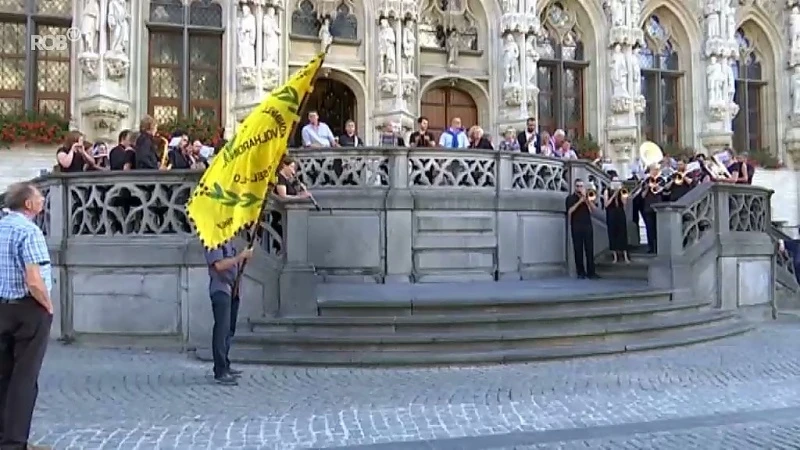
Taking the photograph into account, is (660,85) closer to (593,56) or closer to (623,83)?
(623,83)

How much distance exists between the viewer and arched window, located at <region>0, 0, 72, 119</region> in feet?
60.4

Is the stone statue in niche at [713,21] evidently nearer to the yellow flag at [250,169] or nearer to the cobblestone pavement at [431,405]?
→ the cobblestone pavement at [431,405]

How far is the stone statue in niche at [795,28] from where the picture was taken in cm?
2678

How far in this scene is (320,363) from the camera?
29.1ft

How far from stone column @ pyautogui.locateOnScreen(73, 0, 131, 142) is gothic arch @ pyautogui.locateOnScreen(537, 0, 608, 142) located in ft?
41.9

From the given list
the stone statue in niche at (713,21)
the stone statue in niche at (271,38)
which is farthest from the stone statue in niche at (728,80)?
the stone statue in niche at (271,38)

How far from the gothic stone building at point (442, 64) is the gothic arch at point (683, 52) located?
5 centimetres

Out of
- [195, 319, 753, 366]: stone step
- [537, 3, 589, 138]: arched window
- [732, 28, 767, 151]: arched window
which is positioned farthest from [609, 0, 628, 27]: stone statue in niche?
[195, 319, 753, 366]: stone step

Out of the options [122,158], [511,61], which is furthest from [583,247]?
[511,61]

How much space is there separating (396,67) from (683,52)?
37.1 ft

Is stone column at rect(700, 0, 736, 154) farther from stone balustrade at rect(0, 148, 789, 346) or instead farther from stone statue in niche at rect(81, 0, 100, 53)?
stone statue in niche at rect(81, 0, 100, 53)

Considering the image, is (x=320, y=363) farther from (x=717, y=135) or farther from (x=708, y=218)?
(x=717, y=135)

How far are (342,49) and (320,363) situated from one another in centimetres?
1380

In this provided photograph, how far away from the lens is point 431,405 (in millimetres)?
6945
